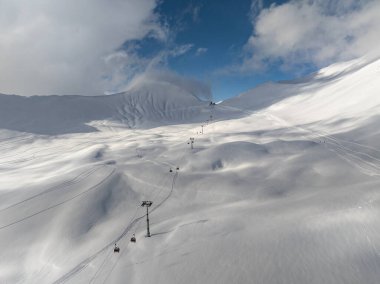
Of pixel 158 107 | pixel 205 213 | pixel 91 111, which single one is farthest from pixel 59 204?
pixel 158 107

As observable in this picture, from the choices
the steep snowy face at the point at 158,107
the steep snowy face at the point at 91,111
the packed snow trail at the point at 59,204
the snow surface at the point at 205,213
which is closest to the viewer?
the snow surface at the point at 205,213

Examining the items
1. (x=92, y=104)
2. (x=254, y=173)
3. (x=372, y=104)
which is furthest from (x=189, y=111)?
(x=254, y=173)

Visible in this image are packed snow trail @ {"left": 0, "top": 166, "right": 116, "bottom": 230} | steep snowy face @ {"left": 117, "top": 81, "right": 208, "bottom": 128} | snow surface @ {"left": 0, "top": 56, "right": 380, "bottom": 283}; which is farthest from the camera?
steep snowy face @ {"left": 117, "top": 81, "right": 208, "bottom": 128}

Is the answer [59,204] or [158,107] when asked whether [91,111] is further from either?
[59,204]

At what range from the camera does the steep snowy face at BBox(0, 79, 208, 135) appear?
12319cm

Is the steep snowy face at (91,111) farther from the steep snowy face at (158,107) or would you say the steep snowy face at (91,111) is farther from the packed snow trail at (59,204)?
the packed snow trail at (59,204)

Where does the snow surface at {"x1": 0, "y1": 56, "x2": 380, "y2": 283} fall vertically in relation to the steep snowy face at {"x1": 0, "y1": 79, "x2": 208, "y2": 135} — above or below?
below

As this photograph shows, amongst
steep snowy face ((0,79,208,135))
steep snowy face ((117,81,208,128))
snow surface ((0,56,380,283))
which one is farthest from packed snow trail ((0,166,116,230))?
steep snowy face ((117,81,208,128))

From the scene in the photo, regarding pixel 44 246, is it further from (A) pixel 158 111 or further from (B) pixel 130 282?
(A) pixel 158 111

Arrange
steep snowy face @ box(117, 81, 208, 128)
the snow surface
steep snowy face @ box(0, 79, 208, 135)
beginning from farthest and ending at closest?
steep snowy face @ box(117, 81, 208, 128) → steep snowy face @ box(0, 79, 208, 135) → the snow surface

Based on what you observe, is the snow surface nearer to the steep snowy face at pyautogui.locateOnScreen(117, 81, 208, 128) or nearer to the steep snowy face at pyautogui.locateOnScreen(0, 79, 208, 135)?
the steep snowy face at pyautogui.locateOnScreen(0, 79, 208, 135)

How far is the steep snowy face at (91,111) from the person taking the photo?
123 metres

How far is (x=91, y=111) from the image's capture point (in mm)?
154000

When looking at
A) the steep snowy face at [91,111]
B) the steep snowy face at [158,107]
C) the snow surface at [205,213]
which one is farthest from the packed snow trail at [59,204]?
the steep snowy face at [158,107]
